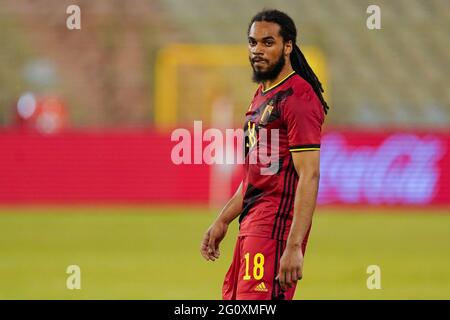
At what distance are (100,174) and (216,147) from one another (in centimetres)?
240

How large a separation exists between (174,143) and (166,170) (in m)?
0.57

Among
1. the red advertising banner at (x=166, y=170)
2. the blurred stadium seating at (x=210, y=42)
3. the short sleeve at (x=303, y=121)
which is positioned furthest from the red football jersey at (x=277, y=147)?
the blurred stadium seating at (x=210, y=42)

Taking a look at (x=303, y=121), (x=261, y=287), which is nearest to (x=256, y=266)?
(x=261, y=287)

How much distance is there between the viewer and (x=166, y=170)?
21438mm

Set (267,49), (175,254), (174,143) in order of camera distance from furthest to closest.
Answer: (174,143)
(175,254)
(267,49)

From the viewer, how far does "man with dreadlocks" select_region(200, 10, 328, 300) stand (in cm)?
579

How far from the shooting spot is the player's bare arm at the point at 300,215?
572 centimetres

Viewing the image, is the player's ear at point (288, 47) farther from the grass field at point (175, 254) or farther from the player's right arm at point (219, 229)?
the grass field at point (175, 254)

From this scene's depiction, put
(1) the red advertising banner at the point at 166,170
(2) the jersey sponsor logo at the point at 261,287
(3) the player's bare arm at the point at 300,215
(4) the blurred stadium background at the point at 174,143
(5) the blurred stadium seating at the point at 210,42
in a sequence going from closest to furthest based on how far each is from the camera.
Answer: (3) the player's bare arm at the point at 300,215 < (2) the jersey sponsor logo at the point at 261,287 < (4) the blurred stadium background at the point at 174,143 < (1) the red advertising banner at the point at 166,170 < (5) the blurred stadium seating at the point at 210,42

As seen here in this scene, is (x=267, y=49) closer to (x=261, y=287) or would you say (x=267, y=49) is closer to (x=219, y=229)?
(x=219, y=229)

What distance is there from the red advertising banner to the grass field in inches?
18.4

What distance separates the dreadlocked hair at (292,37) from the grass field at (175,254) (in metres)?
4.70

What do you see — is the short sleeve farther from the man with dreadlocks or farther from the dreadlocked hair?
the dreadlocked hair

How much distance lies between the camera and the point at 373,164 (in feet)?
69.5
